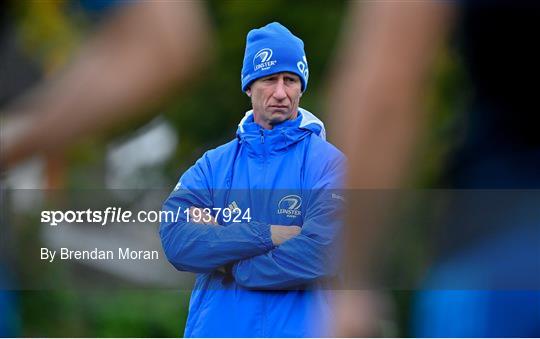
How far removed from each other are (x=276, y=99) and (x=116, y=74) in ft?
4.47

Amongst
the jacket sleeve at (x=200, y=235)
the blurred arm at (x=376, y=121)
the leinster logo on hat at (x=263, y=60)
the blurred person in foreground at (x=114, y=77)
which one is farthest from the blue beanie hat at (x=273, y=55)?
the blurred arm at (x=376, y=121)

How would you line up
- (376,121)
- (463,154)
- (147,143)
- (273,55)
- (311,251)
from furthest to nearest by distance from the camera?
(147,143) < (273,55) < (311,251) < (463,154) < (376,121)

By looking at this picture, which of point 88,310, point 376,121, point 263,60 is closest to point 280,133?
point 263,60

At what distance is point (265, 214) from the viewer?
3.01 meters

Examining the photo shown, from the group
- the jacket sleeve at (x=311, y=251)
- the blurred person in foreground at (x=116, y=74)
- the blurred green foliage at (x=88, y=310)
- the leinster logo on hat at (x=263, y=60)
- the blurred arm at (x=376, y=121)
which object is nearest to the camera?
the blurred arm at (x=376, y=121)

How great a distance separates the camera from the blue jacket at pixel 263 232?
117 inches

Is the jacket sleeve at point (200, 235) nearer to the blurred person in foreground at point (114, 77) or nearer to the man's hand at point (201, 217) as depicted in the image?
the man's hand at point (201, 217)

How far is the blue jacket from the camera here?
2.96 m

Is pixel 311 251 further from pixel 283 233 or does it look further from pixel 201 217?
pixel 201 217

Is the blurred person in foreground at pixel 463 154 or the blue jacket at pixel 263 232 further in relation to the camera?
the blue jacket at pixel 263 232

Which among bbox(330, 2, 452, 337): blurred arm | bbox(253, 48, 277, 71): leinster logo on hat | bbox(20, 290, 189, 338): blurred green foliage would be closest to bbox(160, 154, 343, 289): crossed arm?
bbox(20, 290, 189, 338): blurred green foliage

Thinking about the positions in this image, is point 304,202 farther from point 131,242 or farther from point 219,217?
point 131,242

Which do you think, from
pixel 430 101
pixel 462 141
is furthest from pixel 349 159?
pixel 430 101

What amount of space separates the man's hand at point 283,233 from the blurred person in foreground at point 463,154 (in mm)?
352
